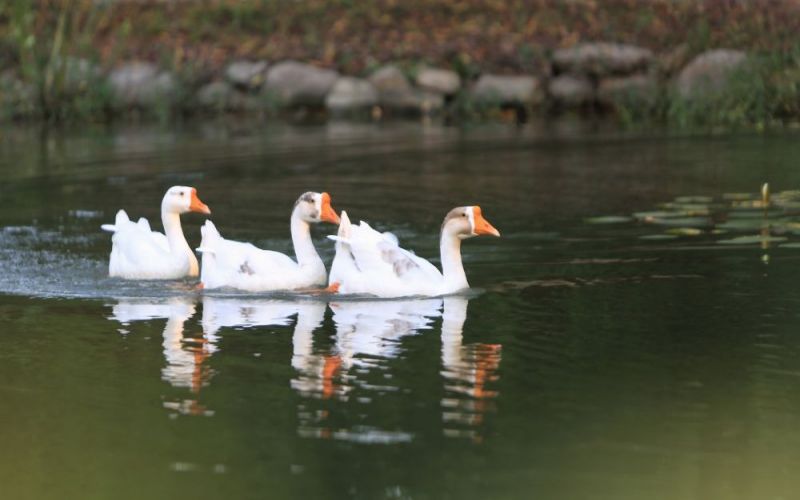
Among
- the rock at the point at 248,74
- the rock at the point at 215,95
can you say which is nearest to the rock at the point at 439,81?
the rock at the point at 248,74

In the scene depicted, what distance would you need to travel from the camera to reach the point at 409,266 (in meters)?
11.9

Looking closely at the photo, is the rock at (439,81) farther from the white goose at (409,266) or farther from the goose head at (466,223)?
the goose head at (466,223)

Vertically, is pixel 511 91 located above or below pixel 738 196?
above

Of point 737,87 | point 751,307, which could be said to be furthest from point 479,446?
point 737,87

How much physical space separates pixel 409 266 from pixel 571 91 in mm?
18646

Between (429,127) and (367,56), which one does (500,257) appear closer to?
(429,127)

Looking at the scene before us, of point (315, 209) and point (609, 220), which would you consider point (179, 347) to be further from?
point (609, 220)

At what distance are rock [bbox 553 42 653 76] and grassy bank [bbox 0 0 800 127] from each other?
32cm

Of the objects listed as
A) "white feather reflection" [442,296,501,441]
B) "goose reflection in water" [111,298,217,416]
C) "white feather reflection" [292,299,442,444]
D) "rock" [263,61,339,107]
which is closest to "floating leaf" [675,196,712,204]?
"white feather reflection" [292,299,442,444]

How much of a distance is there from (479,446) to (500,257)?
612 cm

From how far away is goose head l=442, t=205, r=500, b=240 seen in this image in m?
11.8

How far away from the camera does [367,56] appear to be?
31766 mm

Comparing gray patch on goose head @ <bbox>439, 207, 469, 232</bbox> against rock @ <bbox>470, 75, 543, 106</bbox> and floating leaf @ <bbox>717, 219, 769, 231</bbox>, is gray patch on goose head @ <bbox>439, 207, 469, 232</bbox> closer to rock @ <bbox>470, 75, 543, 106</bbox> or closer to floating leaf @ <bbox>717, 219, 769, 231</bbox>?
floating leaf @ <bbox>717, 219, 769, 231</bbox>

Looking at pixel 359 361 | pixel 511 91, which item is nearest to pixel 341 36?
pixel 511 91
